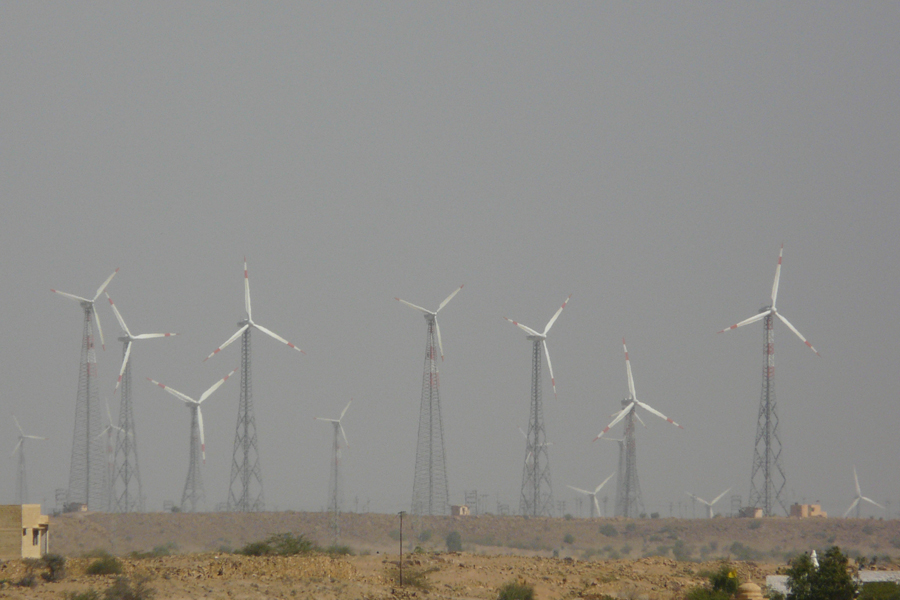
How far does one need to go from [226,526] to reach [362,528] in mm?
13841

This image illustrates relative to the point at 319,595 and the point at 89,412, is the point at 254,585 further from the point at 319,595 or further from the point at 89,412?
the point at 89,412

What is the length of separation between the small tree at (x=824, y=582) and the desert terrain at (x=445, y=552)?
7443 millimetres

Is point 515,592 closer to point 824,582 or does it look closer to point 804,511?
point 824,582

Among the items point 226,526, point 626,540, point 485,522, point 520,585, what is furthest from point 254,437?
point 520,585

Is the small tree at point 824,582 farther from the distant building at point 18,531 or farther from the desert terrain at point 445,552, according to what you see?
the distant building at point 18,531

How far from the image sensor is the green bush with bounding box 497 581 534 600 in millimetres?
53706

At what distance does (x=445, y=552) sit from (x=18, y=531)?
87.5ft

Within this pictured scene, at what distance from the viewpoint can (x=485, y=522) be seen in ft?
388

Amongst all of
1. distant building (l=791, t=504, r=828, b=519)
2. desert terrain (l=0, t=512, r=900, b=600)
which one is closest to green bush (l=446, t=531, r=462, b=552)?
desert terrain (l=0, t=512, r=900, b=600)

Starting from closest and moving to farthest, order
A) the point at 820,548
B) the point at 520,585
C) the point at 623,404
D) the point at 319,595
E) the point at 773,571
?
the point at 319,595 < the point at 520,585 < the point at 773,571 < the point at 820,548 < the point at 623,404

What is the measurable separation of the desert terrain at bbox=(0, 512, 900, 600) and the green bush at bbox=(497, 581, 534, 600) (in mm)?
875

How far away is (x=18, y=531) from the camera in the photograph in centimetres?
5997

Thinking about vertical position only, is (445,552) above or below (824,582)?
below

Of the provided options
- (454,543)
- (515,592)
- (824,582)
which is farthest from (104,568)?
(454,543)
